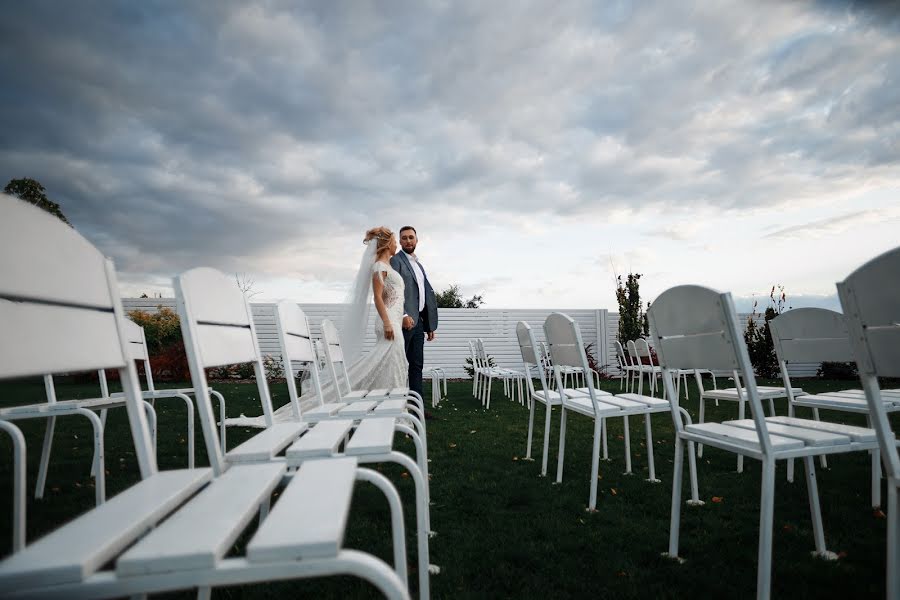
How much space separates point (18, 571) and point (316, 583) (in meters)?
1.49

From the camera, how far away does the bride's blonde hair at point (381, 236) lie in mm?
4977

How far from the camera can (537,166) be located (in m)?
11.7

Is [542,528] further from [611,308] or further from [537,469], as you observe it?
[611,308]

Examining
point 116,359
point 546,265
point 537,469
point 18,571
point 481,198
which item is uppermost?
point 481,198

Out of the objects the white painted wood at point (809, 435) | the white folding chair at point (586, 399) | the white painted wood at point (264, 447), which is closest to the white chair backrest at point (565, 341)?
the white folding chair at point (586, 399)

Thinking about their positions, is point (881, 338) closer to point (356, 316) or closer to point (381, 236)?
point (381, 236)

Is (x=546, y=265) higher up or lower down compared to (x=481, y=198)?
lower down

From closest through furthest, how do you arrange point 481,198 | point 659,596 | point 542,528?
1. point 659,596
2. point 542,528
3. point 481,198

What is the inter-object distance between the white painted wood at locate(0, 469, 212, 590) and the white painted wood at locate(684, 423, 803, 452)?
176cm

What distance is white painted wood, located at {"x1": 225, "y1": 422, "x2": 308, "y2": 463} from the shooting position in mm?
1232

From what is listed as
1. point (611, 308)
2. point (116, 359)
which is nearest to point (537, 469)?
point (116, 359)

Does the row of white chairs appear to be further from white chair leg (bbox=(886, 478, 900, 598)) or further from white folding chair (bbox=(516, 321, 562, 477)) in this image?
white folding chair (bbox=(516, 321, 562, 477))

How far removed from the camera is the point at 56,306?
1.00 meters

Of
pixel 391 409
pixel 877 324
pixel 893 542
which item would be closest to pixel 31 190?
pixel 391 409
